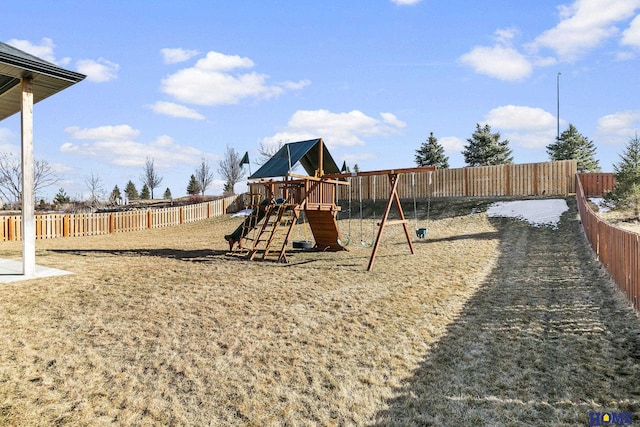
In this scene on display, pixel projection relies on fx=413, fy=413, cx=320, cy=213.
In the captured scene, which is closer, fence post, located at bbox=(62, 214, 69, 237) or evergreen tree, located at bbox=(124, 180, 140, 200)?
fence post, located at bbox=(62, 214, 69, 237)

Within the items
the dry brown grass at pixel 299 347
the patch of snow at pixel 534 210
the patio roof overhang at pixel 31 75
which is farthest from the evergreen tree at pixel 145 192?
the dry brown grass at pixel 299 347

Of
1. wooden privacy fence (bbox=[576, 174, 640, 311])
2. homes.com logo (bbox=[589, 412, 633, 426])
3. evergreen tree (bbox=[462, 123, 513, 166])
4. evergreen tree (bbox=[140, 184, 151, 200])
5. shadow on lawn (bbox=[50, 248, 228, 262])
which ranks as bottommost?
homes.com logo (bbox=[589, 412, 633, 426])

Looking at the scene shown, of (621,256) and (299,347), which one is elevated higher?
(621,256)

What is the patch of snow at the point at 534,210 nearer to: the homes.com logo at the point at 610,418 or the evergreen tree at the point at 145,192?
the homes.com logo at the point at 610,418

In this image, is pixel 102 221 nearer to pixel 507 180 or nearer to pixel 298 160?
pixel 298 160

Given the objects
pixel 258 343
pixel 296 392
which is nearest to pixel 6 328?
pixel 258 343

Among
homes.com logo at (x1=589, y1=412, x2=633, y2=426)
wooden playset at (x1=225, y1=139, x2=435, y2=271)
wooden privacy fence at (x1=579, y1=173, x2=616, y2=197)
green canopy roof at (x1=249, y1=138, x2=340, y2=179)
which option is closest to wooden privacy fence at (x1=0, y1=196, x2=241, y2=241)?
→ wooden playset at (x1=225, y1=139, x2=435, y2=271)

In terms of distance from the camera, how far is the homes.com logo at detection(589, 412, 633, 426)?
3.64m

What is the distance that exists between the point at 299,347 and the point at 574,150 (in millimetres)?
45195

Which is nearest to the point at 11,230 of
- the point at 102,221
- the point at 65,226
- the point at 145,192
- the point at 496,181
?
the point at 65,226

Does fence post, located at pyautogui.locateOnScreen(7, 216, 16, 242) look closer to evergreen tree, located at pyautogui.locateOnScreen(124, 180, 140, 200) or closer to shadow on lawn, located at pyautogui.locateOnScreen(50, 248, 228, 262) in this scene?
shadow on lawn, located at pyautogui.locateOnScreen(50, 248, 228, 262)

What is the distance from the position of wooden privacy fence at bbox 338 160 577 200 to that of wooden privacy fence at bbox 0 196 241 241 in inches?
498

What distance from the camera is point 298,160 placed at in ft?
42.5

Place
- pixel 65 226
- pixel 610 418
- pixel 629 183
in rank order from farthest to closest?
1. pixel 65 226
2. pixel 629 183
3. pixel 610 418
